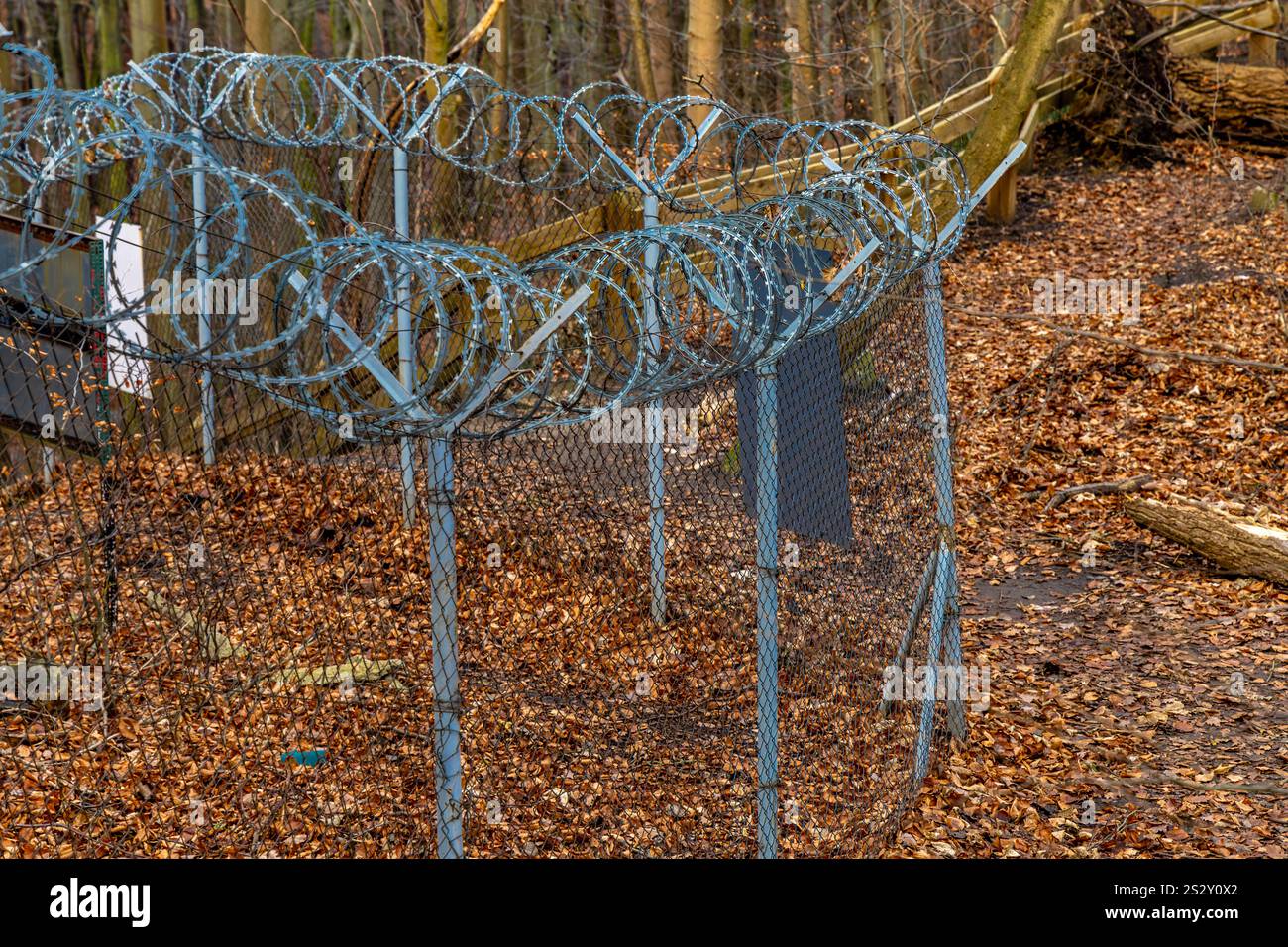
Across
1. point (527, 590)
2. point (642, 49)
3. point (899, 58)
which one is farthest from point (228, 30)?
point (527, 590)

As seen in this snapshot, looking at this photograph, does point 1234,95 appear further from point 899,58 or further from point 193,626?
point 193,626

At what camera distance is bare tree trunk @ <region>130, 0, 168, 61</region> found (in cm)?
1659

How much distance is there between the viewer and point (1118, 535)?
984 centimetres

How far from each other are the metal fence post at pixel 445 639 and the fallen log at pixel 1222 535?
21.6 feet

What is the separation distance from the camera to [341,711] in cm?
617

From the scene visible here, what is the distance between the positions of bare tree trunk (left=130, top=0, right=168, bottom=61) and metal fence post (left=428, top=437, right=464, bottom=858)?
14.7 metres

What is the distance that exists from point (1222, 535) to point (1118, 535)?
92 cm

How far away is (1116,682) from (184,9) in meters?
28.2

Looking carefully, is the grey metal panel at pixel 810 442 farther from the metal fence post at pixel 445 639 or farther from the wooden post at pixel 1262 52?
the wooden post at pixel 1262 52

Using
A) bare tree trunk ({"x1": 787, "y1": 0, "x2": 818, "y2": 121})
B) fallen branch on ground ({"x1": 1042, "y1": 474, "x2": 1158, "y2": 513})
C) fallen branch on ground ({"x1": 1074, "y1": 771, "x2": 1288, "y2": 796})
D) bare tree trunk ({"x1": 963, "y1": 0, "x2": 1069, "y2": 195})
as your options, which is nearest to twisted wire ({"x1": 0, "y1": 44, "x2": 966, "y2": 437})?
fallen branch on ground ({"x1": 1074, "y1": 771, "x2": 1288, "y2": 796})

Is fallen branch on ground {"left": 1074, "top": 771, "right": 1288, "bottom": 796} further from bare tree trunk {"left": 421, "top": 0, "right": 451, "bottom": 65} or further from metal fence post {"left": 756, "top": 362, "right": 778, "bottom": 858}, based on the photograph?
bare tree trunk {"left": 421, "top": 0, "right": 451, "bottom": 65}
